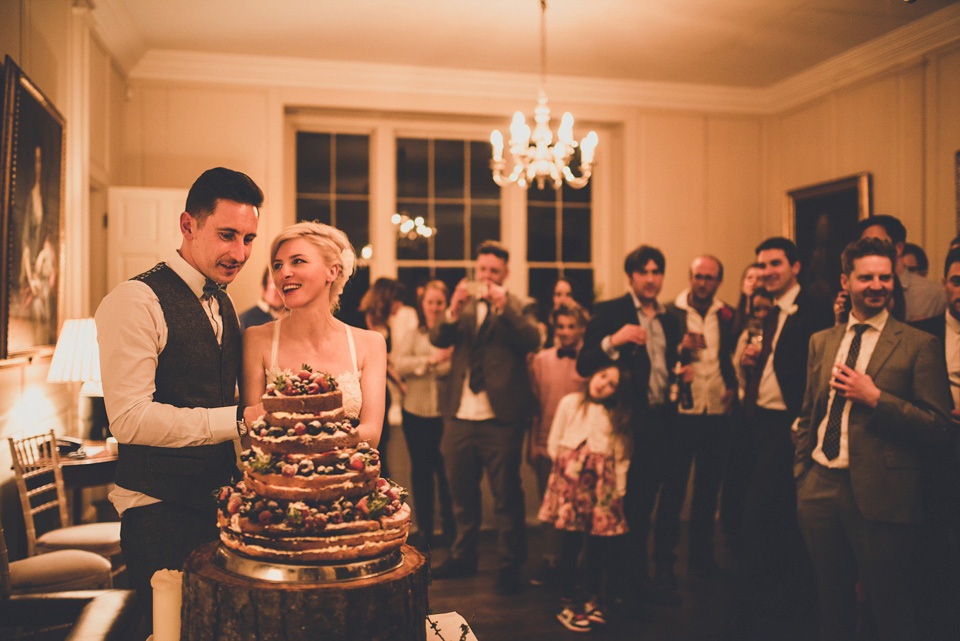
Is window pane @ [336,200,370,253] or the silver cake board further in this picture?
window pane @ [336,200,370,253]

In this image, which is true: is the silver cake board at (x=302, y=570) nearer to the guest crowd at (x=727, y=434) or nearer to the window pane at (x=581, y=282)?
the guest crowd at (x=727, y=434)

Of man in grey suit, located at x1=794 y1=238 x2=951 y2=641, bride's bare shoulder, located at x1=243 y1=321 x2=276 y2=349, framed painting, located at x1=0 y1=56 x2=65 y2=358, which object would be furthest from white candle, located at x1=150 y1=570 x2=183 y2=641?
man in grey suit, located at x1=794 y1=238 x2=951 y2=641

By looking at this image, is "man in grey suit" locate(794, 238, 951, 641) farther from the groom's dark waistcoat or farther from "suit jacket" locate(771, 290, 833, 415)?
the groom's dark waistcoat

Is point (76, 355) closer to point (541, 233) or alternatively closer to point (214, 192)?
point (214, 192)

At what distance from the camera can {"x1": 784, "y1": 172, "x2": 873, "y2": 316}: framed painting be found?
5.84 meters

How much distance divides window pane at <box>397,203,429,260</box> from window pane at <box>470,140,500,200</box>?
0.50 meters

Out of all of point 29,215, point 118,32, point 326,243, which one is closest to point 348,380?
point 326,243

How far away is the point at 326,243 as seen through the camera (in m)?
1.98

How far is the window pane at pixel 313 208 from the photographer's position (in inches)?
256

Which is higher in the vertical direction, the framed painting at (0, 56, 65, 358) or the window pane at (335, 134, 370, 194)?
the window pane at (335, 134, 370, 194)

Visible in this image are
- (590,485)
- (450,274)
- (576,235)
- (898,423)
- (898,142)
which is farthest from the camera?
(576,235)

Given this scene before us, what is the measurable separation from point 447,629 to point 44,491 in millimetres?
2368

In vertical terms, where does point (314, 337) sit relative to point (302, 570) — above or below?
above

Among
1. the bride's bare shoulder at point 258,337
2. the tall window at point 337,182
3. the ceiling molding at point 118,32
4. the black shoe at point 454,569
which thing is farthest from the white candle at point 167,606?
the tall window at point 337,182
